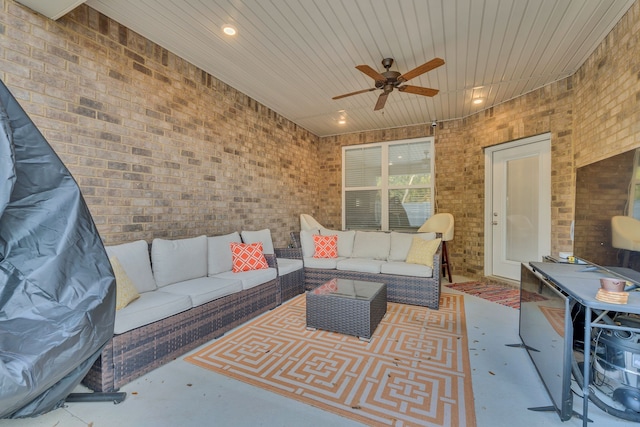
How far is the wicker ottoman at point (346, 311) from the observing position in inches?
104

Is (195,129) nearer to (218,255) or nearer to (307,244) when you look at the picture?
(218,255)

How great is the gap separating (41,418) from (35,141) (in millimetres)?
1558

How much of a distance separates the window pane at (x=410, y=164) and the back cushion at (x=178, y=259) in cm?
411

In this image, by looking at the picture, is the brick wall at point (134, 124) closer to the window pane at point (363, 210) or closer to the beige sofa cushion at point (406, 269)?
the beige sofa cushion at point (406, 269)

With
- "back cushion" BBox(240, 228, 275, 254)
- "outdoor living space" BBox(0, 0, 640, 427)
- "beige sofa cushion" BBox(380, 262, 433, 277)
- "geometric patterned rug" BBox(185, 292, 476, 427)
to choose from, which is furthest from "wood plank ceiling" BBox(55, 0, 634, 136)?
"geometric patterned rug" BBox(185, 292, 476, 427)

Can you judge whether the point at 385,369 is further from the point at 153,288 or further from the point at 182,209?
the point at 182,209

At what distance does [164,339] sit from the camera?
221 centimetres

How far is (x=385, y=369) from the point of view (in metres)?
2.16

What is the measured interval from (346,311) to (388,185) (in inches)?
151

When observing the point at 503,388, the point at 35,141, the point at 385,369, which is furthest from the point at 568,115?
the point at 35,141

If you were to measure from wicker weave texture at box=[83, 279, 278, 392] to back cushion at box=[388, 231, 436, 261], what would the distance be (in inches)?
82.0

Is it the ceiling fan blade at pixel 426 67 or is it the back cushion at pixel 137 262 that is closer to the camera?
the back cushion at pixel 137 262

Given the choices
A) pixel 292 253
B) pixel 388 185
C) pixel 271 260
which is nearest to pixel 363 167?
pixel 388 185

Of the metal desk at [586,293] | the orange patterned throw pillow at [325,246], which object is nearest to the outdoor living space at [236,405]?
the metal desk at [586,293]
